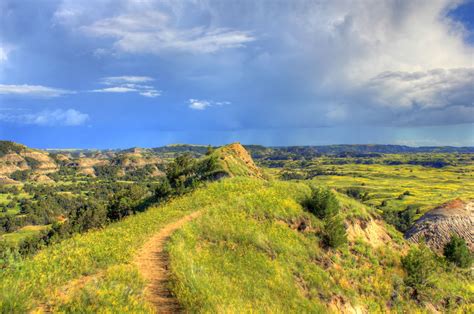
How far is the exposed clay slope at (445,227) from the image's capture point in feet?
170

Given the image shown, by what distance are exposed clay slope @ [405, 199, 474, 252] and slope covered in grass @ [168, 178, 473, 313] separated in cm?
2115

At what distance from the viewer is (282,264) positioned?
20.4 metres

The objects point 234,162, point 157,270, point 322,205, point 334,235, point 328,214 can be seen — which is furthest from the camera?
point 234,162

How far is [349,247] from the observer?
2702 cm

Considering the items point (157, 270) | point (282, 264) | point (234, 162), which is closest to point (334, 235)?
point (282, 264)

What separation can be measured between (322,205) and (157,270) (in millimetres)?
17620

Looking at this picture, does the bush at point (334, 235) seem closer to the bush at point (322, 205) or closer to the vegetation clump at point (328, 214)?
the vegetation clump at point (328, 214)

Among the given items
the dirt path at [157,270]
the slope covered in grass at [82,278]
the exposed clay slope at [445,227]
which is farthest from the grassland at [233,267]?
the exposed clay slope at [445,227]

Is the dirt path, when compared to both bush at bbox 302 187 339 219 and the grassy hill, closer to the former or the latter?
the grassy hill

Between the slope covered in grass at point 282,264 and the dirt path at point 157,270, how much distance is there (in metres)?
0.46

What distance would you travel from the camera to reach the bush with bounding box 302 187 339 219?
91.0 feet

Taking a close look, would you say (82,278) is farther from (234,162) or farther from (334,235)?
(234,162)

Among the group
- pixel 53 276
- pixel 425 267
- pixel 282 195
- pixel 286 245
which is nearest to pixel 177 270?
pixel 53 276

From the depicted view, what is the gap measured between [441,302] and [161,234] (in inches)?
951
